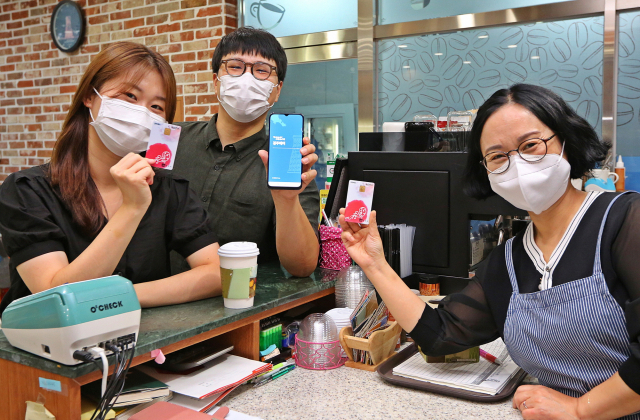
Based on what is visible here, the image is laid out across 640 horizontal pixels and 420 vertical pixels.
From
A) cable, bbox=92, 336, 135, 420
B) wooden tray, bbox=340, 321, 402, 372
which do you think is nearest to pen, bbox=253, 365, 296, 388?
wooden tray, bbox=340, 321, 402, 372

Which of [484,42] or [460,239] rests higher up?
[484,42]

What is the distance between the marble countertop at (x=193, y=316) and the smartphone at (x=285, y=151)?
31 cm

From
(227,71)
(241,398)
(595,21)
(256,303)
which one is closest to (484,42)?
(595,21)

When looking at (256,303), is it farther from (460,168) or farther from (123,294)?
(460,168)

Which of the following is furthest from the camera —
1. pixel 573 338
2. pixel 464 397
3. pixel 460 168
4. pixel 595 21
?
pixel 595 21

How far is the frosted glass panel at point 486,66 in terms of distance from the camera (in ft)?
10.0

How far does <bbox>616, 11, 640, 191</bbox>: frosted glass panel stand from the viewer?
2.94 m

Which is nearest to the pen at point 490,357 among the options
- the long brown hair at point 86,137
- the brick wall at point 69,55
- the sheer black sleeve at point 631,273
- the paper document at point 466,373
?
the paper document at point 466,373

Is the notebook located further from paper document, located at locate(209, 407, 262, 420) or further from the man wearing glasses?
the man wearing glasses

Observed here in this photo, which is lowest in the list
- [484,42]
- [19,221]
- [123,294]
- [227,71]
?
[123,294]

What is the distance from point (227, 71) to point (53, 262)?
93cm

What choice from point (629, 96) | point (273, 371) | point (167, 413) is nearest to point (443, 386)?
point (273, 371)

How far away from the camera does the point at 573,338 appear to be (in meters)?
1.12

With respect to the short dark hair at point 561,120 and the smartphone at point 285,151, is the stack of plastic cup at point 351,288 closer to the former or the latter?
the smartphone at point 285,151
